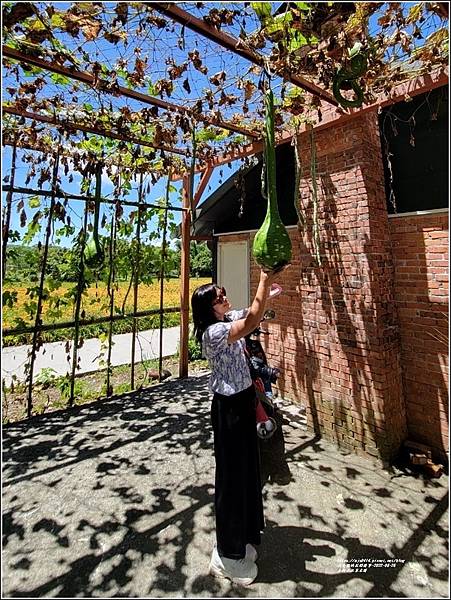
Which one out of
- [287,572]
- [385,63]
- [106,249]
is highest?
[385,63]

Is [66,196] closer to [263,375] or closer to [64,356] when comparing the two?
[64,356]

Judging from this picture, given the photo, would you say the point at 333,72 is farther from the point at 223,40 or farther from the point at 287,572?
the point at 287,572

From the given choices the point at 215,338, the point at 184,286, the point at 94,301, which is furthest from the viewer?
the point at 184,286

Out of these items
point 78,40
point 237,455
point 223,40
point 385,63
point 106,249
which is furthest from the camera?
point 106,249

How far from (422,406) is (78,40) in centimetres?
410

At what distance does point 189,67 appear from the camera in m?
2.50

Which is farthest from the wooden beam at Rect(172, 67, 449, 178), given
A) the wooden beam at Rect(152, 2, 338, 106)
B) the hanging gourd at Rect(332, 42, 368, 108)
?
the wooden beam at Rect(152, 2, 338, 106)

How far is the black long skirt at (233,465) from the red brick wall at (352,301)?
171 cm

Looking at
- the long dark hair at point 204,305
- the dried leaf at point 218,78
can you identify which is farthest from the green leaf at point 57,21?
the long dark hair at point 204,305

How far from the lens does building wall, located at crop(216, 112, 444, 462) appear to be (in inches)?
120

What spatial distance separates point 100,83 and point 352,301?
288 cm

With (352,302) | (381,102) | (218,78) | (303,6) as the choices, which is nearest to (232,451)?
(352,302)

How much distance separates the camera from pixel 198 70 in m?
2.50

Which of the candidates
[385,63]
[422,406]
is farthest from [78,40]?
[422,406]
